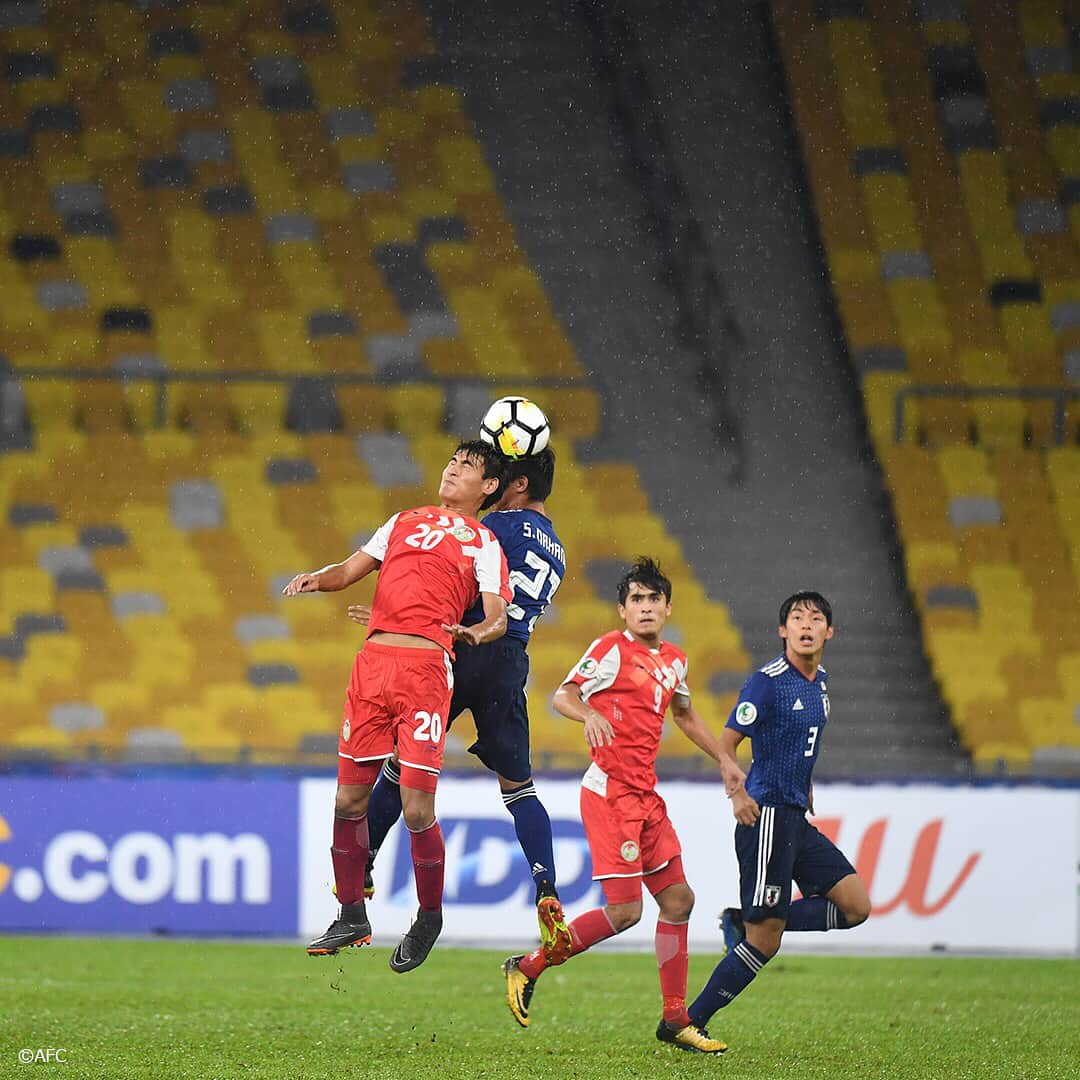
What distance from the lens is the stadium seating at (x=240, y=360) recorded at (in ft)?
53.2

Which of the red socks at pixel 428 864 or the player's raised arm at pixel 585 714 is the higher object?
the player's raised arm at pixel 585 714

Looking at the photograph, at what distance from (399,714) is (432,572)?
55cm

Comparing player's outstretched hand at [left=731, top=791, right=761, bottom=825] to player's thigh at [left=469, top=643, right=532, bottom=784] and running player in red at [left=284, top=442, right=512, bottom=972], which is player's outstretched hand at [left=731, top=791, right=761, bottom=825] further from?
running player in red at [left=284, top=442, right=512, bottom=972]

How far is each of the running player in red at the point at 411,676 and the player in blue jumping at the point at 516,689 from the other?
231 millimetres

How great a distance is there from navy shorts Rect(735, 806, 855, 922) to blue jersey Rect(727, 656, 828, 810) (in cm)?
8

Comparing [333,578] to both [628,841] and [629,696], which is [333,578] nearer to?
[629,696]

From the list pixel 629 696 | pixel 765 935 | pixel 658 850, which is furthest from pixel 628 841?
pixel 765 935

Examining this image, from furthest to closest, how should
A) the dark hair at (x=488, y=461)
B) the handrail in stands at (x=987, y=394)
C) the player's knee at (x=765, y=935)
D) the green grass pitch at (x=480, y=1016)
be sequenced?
the handrail in stands at (x=987, y=394)
the player's knee at (x=765, y=935)
the green grass pitch at (x=480, y=1016)
the dark hair at (x=488, y=461)

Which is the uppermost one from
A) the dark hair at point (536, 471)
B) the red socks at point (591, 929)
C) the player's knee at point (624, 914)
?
the dark hair at point (536, 471)

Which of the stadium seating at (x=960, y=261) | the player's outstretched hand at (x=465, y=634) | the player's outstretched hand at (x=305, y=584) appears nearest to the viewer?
the player's outstretched hand at (x=465, y=634)

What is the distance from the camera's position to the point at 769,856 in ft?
27.0

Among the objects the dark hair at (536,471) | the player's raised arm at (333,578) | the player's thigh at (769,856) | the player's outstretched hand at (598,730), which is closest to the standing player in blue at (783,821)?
the player's thigh at (769,856)

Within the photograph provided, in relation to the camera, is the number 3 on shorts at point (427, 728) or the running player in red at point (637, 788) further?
the running player in red at point (637, 788)

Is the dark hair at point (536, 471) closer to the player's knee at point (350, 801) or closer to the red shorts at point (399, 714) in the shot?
the red shorts at point (399, 714)
